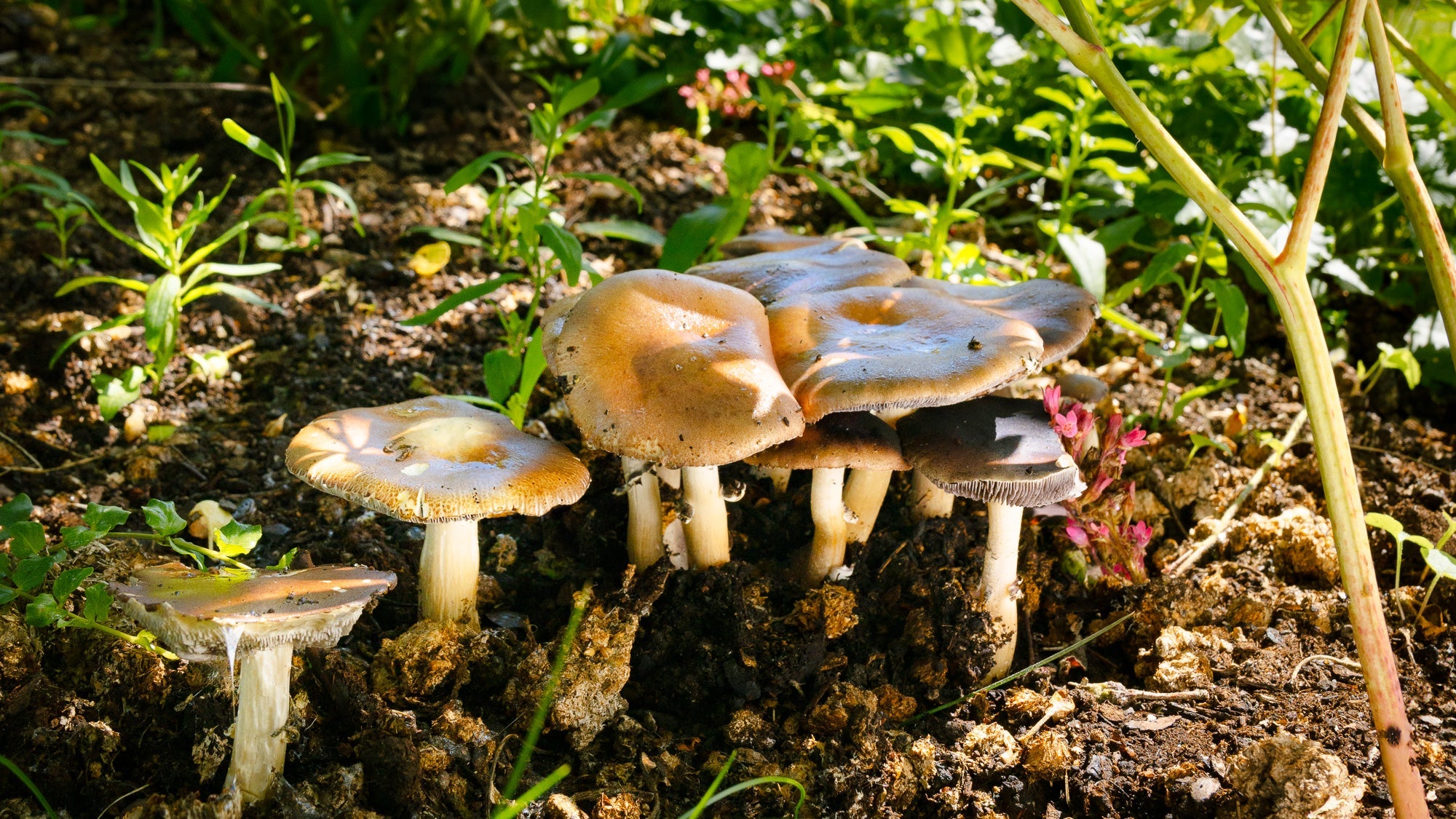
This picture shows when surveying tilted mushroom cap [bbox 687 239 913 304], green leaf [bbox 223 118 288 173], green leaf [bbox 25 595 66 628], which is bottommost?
green leaf [bbox 25 595 66 628]

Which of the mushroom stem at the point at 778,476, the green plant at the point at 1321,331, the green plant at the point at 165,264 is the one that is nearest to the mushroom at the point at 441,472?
the mushroom stem at the point at 778,476

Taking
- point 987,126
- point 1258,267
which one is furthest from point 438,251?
point 1258,267

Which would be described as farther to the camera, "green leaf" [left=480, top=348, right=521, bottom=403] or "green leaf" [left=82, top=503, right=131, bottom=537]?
"green leaf" [left=480, top=348, right=521, bottom=403]

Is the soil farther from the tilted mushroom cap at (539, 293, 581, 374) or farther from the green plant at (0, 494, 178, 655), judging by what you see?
the tilted mushroom cap at (539, 293, 581, 374)

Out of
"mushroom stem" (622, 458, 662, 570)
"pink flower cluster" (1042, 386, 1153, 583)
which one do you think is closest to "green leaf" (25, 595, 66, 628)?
"mushroom stem" (622, 458, 662, 570)

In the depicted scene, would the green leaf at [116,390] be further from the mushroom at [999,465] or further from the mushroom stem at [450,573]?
the mushroom at [999,465]

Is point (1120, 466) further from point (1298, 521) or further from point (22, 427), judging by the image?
point (22, 427)

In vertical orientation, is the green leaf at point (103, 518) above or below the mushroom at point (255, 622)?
above
